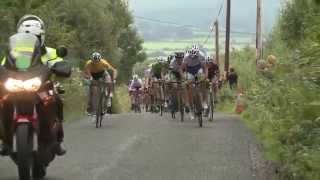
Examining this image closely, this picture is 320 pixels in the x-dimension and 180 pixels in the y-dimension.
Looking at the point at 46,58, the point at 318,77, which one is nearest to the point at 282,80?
A: the point at 318,77

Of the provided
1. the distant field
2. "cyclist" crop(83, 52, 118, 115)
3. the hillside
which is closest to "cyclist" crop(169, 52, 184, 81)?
"cyclist" crop(83, 52, 118, 115)

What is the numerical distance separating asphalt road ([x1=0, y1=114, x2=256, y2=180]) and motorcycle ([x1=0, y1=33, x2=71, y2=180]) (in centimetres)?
94

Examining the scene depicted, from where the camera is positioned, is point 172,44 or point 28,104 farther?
point 172,44

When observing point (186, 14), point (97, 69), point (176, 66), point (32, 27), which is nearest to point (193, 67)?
point (97, 69)

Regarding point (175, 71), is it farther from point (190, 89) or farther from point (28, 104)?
point (28, 104)

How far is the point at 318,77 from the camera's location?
29.8 feet

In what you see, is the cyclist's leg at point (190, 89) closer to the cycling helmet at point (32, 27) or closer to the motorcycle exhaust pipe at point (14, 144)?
the cycling helmet at point (32, 27)

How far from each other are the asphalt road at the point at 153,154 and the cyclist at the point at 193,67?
5.51 ft

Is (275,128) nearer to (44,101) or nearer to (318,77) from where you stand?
(318,77)

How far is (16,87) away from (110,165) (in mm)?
2789

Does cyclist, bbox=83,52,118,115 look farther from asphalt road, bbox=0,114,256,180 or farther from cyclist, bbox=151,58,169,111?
cyclist, bbox=151,58,169,111

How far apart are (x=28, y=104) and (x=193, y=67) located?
10.8 metres

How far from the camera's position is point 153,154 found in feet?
40.5

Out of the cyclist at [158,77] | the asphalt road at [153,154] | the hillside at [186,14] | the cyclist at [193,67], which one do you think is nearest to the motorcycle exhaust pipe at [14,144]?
the asphalt road at [153,154]
